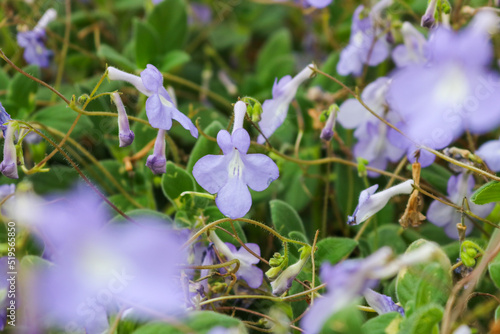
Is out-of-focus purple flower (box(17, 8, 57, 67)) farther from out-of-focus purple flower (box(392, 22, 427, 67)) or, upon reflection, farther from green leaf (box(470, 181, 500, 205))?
green leaf (box(470, 181, 500, 205))

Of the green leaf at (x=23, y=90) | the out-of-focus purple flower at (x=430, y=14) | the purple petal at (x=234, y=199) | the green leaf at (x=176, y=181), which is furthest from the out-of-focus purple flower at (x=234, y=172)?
the green leaf at (x=23, y=90)

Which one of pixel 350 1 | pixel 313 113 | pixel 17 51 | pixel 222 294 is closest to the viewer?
pixel 222 294

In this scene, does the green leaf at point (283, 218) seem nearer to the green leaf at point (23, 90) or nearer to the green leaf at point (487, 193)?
the green leaf at point (487, 193)

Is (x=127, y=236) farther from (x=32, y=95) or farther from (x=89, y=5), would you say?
(x=89, y=5)

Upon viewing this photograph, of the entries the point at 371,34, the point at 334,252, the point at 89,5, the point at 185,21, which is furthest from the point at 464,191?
the point at 89,5

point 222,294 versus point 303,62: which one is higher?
point 303,62

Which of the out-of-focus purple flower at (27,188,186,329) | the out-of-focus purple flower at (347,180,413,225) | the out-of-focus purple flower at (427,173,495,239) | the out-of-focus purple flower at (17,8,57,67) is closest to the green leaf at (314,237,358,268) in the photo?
the out-of-focus purple flower at (347,180,413,225)
